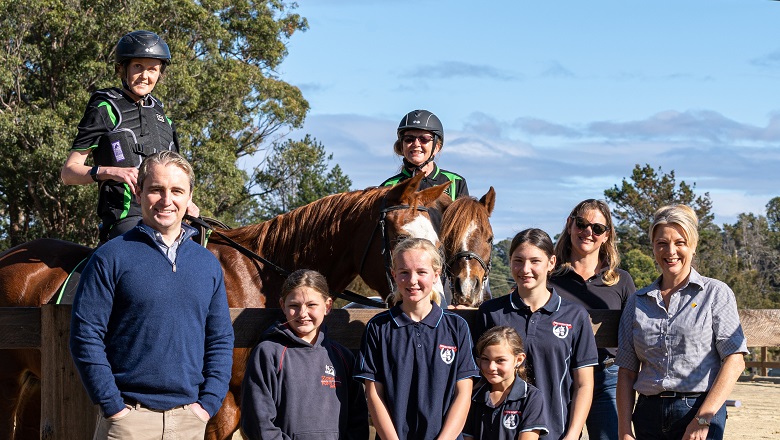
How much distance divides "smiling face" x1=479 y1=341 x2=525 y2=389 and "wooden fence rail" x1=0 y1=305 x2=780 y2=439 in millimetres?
422

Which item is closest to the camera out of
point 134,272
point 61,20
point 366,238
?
point 134,272

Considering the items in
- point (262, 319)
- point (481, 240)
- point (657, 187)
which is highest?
point (657, 187)

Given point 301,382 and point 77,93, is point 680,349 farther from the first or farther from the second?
point 77,93

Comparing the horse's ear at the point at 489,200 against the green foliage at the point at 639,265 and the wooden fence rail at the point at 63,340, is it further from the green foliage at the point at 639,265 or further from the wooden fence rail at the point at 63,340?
the green foliage at the point at 639,265

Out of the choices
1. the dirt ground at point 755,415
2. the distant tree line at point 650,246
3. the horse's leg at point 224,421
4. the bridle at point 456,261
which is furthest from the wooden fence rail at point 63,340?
the distant tree line at point 650,246

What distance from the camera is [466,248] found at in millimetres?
5254

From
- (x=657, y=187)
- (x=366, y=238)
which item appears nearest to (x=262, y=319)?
(x=366, y=238)

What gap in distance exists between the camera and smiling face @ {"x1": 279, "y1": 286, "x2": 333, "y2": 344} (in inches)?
158

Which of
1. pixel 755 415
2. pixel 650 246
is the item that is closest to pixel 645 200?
pixel 650 246

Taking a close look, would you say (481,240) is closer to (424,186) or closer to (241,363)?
(424,186)

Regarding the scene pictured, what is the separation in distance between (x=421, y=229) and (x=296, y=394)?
1.57 meters

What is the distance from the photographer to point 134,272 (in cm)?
355

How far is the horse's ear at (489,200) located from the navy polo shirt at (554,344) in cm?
174

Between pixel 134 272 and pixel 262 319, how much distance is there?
3.10ft
